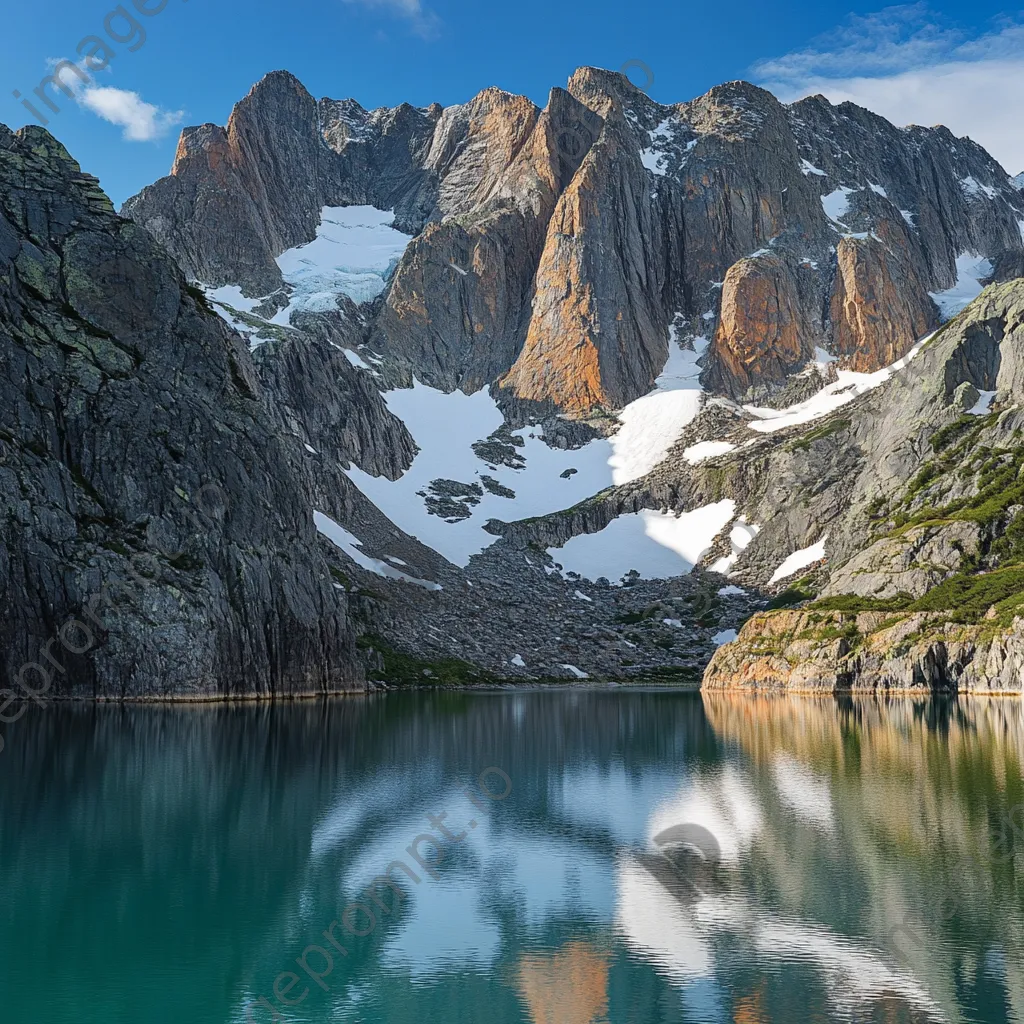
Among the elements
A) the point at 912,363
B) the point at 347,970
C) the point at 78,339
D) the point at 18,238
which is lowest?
the point at 347,970

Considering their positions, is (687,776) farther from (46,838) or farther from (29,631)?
(29,631)

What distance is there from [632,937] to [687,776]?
92.3 feet

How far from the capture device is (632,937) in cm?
2442

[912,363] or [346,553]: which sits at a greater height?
[912,363]

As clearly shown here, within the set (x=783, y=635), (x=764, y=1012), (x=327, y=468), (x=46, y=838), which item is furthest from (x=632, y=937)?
(x=327, y=468)

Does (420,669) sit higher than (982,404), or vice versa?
(982,404)

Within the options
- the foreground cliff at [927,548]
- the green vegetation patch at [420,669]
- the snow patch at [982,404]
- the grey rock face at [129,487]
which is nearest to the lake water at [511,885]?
the grey rock face at [129,487]

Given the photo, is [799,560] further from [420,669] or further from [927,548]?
[420,669]

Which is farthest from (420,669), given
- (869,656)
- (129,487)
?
(869,656)

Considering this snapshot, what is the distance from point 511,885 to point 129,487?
8492 centimetres

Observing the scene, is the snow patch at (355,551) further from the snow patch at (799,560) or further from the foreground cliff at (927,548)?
the snow patch at (799,560)

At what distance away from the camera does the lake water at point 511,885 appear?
20406 millimetres

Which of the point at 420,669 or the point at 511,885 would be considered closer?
the point at 511,885

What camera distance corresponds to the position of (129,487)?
104 meters
